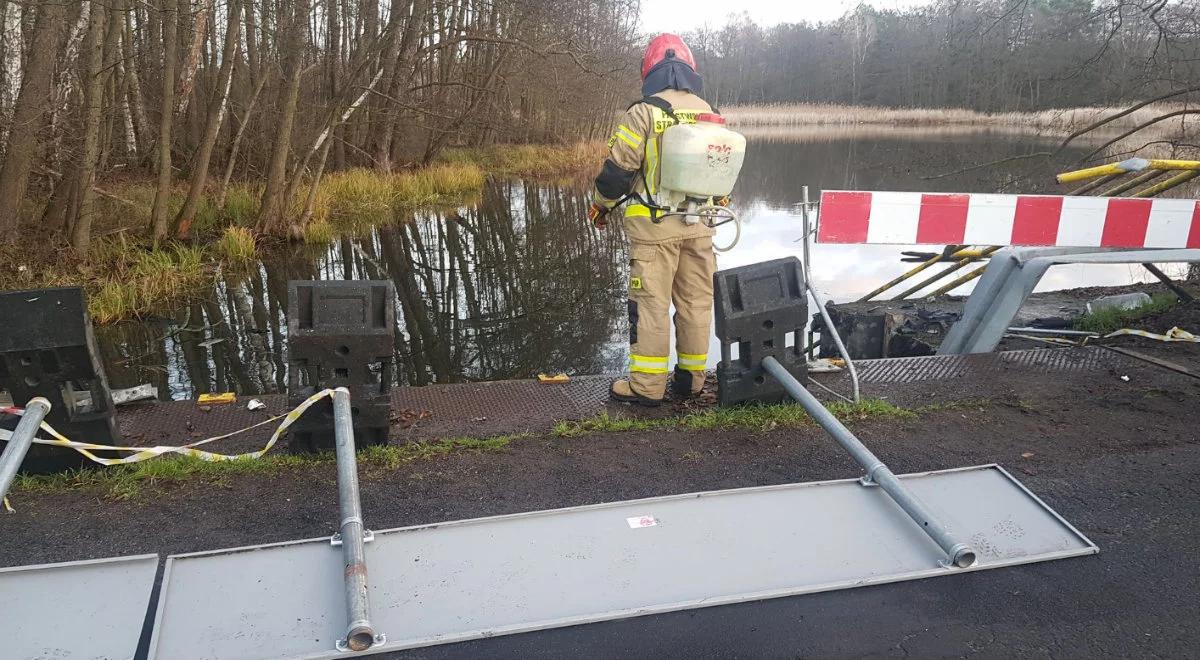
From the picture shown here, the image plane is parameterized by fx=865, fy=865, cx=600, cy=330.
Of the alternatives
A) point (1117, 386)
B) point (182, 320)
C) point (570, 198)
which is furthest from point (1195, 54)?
point (570, 198)

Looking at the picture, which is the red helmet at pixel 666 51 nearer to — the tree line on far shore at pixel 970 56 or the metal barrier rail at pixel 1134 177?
the metal barrier rail at pixel 1134 177

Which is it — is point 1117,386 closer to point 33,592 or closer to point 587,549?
point 587,549

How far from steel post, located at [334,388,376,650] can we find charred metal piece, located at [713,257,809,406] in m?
2.03

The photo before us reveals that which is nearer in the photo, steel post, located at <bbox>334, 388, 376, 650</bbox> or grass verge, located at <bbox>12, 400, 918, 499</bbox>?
steel post, located at <bbox>334, 388, 376, 650</bbox>

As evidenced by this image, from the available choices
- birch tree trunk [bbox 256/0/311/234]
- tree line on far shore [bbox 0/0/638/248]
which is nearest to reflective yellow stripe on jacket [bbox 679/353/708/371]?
tree line on far shore [bbox 0/0/638/248]

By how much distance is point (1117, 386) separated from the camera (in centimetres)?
510

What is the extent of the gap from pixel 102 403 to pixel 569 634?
2567mm

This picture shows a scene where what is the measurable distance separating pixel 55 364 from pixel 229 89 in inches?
520

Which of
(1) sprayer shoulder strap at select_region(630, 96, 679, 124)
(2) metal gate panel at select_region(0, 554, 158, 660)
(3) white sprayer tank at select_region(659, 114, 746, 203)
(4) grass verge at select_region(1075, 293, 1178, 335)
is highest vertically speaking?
(1) sprayer shoulder strap at select_region(630, 96, 679, 124)

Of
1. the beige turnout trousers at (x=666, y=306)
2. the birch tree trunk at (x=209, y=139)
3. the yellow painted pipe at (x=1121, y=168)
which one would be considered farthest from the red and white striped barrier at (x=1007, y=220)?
the birch tree trunk at (x=209, y=139)

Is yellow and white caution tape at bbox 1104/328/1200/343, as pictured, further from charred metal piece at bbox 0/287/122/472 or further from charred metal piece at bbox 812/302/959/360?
charred metal piece at bbox 0/287/122/472

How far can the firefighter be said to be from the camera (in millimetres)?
4801

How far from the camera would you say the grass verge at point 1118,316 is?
6.82 meters

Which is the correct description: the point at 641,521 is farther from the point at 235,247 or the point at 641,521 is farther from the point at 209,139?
the point at 209,139
